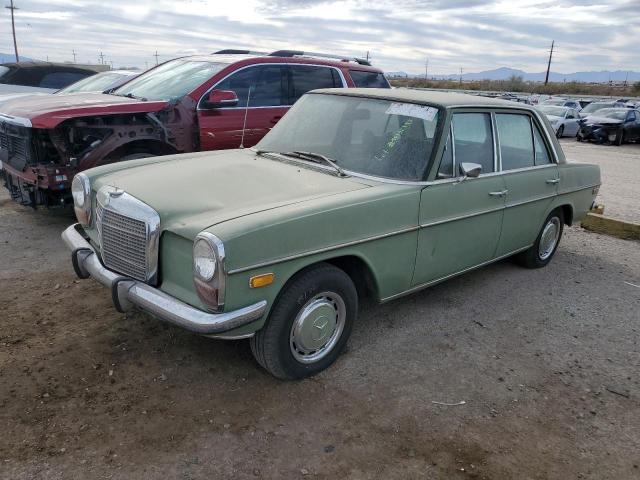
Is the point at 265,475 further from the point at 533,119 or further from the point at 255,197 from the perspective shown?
the point at 533,119

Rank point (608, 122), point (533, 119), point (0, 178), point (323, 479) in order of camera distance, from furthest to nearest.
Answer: point (608, 122) → point (0, 178) → point (533, 119) → point (323, 479)

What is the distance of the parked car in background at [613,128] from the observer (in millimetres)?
19688

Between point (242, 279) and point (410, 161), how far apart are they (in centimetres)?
166

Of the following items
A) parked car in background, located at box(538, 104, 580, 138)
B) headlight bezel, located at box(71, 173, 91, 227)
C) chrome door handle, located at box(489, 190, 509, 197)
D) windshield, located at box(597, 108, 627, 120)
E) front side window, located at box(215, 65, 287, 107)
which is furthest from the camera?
parked car in background, located at box(538, 104, 580, 138)

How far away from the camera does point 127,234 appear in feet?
10.4

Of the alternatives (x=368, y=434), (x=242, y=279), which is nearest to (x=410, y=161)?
(x=242, y=279)

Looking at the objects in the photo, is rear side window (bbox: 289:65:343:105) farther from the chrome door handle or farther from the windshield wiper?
the chrome door handle

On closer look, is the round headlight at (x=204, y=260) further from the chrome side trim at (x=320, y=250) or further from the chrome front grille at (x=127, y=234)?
the chrome front grille at (x=127, y=234)

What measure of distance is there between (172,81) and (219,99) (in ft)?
3.28

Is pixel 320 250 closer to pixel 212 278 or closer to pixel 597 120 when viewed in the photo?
pixel 212 278

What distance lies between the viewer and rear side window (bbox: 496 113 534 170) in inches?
179

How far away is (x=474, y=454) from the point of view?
2.79 meters

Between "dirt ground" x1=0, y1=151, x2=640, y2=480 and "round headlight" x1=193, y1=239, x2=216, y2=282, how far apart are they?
82 centimetres

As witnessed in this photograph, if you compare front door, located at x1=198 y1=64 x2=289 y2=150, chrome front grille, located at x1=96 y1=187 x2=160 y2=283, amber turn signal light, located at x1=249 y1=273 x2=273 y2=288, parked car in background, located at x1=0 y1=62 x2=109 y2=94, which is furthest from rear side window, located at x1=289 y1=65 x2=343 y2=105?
parked car in background, located at x1=0 y1=62 x2=109 y2=94
